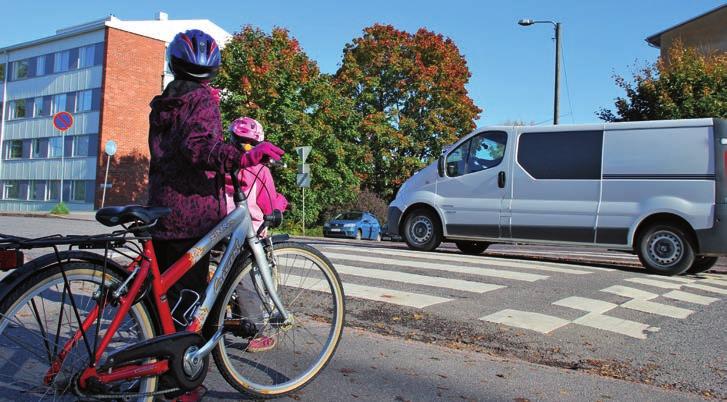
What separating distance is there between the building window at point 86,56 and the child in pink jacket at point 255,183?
4469cm

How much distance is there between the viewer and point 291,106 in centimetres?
2981

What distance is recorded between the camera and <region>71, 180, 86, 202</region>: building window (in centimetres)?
4380

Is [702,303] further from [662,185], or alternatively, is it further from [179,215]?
[179,215]

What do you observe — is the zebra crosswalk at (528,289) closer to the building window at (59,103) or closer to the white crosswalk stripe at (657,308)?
the white crosswalk stripe at (657,308)

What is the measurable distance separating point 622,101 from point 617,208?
50.6 feet

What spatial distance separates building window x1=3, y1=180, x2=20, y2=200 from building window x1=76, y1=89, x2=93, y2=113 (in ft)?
32.1

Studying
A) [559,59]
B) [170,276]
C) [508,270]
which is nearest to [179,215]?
[170,276]

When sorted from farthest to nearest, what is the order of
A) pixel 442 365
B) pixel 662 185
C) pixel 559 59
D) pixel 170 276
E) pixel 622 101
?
1. pixel 622 101
2. pixel 559 59
3. pixel 662 185
4. pixel 442 365
5. pixel 170 276

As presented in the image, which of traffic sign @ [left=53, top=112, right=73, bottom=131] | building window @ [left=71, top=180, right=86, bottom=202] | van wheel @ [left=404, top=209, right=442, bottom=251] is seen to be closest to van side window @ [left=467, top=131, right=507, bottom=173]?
van wheel @ [left=404, top=209, right=442, bottom=251]

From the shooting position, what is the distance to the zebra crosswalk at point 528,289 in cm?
553

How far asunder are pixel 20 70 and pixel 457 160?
4920 cm

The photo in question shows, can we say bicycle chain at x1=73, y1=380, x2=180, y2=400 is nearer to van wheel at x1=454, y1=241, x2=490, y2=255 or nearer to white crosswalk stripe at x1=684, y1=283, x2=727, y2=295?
white crosswalk stripe at x1=684, y1=283, x2=727, y2=295

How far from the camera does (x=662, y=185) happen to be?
8805 millimetres

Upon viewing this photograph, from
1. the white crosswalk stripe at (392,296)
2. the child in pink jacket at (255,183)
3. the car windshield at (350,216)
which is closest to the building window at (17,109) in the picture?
the car windshield at (350,216)
